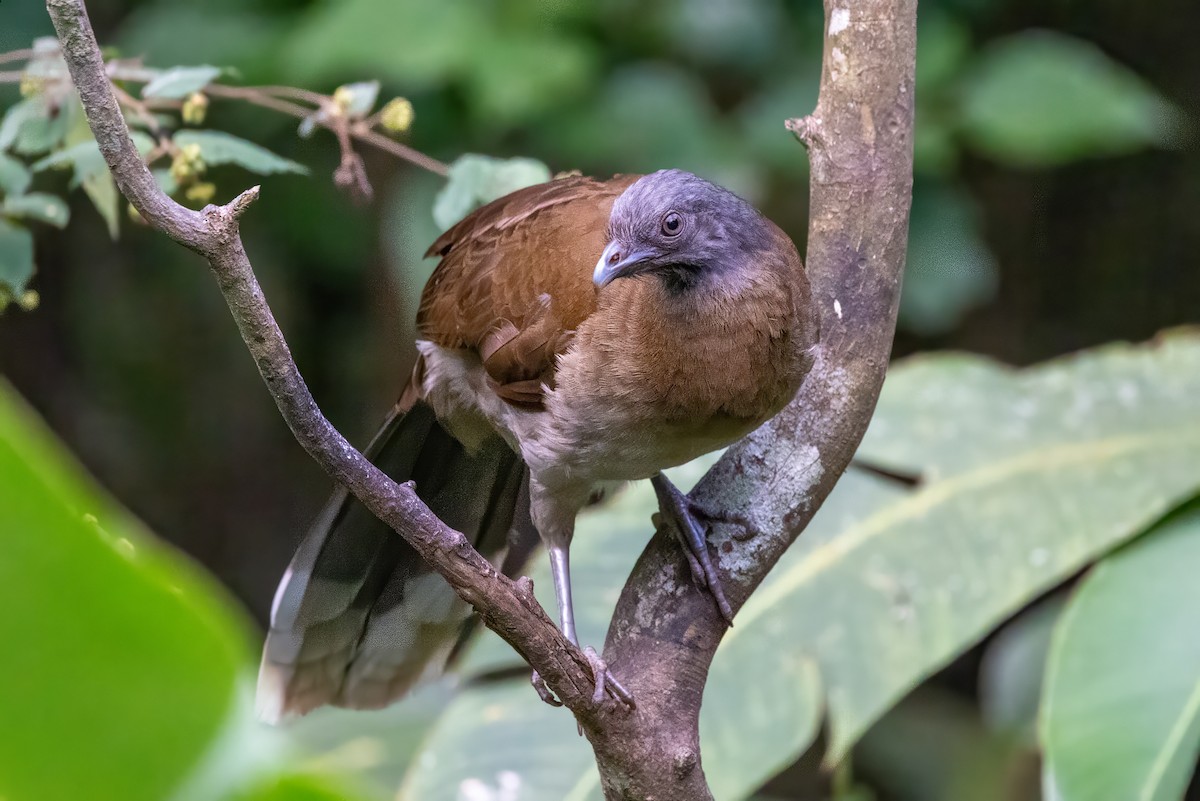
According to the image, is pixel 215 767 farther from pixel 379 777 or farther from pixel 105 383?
pixel 105 383

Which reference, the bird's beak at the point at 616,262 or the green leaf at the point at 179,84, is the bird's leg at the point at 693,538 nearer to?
the bird's beak at the point at 616,262

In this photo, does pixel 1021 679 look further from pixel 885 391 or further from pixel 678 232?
A: pixel 678 232

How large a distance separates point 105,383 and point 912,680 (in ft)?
10.2

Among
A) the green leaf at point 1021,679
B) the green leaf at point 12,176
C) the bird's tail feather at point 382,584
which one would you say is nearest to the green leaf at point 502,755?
the bird's tail feather at point 382,584

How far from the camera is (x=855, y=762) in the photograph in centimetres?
408

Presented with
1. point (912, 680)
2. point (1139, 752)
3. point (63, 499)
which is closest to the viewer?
point (63, 499)

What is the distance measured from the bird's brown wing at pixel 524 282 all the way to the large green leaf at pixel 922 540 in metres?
0.69

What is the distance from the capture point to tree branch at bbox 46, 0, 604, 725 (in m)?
1.19

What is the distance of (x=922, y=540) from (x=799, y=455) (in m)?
0.93

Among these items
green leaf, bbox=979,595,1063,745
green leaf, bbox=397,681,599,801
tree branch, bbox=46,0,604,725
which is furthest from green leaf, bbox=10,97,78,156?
green leaf, bbox=979,595,1063,745

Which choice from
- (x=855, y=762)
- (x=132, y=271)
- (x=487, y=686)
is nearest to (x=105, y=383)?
(x=132, y=271)

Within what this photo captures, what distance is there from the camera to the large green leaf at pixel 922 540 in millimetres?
2484

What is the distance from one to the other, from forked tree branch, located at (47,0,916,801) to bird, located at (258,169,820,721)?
66 millimetres

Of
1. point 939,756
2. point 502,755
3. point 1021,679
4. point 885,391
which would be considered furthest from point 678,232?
point 939,756
